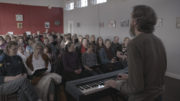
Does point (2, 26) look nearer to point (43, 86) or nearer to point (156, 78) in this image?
point (43, 86)

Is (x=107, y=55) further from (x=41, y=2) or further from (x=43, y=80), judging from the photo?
(x=41, y=2)

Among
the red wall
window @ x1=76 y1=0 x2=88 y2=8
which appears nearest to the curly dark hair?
window @ x1=76 y1=0 x2=88 y2=8

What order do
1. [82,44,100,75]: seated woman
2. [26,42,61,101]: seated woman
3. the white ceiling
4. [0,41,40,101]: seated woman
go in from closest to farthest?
[0,41,40,101]: seated woman → [26,42,61,101]: seated woman → [82,44,100,75]: seated woman → the white ceiling

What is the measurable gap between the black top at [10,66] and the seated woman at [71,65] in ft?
3.10

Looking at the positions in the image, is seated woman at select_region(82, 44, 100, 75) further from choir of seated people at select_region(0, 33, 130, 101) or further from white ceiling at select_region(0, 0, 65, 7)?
white ceiling at select_region(0, 0, 65, 7)

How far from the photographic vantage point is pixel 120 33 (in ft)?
21.8

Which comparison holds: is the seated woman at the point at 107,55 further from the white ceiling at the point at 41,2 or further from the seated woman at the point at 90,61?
the white ceiling at the point at 41,2

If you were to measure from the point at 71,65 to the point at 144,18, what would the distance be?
105 inches

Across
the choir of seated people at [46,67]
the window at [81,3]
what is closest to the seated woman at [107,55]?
the choir of seated people at [46,67]

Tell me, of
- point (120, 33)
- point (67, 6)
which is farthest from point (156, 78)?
point (67, 6)

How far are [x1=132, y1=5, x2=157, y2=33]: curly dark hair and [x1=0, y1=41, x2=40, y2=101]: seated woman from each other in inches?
82.8

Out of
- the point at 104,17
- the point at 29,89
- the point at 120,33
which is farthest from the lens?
the point at 104,17

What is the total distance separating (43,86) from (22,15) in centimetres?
841

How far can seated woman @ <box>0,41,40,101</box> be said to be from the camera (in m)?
2.39
